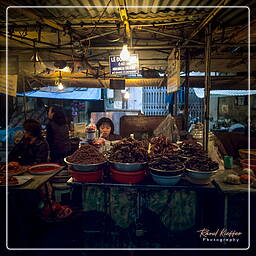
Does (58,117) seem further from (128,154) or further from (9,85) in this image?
(128,154)

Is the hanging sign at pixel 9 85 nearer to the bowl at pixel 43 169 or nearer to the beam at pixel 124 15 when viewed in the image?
the bowl at pixel 43 169

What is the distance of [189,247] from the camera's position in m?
3.12

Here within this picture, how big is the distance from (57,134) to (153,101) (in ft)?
47.7

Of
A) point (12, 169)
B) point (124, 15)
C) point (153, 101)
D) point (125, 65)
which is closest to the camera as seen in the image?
point (124, 15)

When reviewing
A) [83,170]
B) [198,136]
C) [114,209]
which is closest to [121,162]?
[83,170]

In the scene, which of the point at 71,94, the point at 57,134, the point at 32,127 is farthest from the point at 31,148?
the point at 71,94

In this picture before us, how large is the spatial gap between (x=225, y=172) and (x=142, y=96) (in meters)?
16.6

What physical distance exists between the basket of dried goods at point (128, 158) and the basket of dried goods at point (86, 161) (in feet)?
0.67

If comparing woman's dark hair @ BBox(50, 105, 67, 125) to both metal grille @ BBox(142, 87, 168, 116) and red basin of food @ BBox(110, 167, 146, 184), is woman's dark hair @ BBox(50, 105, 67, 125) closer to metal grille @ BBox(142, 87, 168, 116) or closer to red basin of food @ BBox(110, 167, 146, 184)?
red basin of food @ BBox(110, 167, 146, 184)

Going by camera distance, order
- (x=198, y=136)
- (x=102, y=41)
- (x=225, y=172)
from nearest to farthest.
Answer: (x=225, y=172) < (x=198, y=136) < (x=102, y=41)

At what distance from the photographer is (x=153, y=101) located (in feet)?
65.1

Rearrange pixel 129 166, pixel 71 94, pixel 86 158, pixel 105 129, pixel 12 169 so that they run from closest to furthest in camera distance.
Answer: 1. pixel 129 166
2. pixel 86 158
3. pixel 12 169
4. pixel 105 129
5. pixel 71 94

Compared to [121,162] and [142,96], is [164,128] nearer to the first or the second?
[121,162]

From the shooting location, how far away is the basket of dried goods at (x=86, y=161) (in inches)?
120
